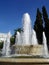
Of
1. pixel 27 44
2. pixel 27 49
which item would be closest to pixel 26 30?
pixel 27 44

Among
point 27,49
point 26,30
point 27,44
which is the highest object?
point 26,30

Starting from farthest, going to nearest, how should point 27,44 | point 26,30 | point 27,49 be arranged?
point 26,30, point 27,44, point 27,49

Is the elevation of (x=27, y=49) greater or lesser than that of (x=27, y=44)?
lesser

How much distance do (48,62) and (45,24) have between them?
92.6 ft

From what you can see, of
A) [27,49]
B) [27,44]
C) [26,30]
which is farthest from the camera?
[26,30]

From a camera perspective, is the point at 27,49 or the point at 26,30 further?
the point at 26,30

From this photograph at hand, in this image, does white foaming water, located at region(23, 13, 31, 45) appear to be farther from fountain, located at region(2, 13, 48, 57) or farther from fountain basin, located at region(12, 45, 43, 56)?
fountain basin, located at region(12, 45, 43, 56)

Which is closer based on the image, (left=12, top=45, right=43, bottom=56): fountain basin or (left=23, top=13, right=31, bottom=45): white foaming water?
(left=12, top=45, right=43, bottom=56): fountain basin

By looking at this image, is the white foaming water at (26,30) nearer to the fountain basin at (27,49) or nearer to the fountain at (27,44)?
the fountain at (27,44)

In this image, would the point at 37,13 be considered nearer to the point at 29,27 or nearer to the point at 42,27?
the point at 42,27

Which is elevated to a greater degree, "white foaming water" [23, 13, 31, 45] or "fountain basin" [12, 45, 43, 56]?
"white foaming water" [23, 13, 31, 45]

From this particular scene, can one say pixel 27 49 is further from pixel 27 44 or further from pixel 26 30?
pixel 26 30

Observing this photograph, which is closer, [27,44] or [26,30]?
[27,44]

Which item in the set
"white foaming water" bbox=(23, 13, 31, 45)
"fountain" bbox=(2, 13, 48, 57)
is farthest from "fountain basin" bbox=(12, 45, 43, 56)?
"white foaming water" bbox=(23, 13, 31, 45)
